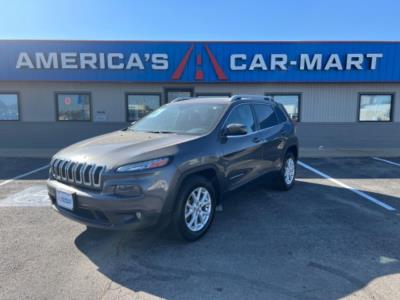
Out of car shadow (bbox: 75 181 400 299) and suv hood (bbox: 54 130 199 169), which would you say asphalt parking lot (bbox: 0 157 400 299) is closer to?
car shadow (bbox: 75 181 400 299)

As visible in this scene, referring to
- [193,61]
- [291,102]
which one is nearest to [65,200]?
[193,61]

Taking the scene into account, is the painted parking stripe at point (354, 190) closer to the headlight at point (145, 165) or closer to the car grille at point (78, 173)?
the headlight at point (145, 165)

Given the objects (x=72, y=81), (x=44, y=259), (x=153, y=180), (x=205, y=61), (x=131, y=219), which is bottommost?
(x=44, y=259)

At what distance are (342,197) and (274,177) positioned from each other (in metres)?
1.44

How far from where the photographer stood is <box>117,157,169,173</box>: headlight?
10.5 ft

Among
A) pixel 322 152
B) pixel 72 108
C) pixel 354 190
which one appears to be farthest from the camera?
pixel 72 108

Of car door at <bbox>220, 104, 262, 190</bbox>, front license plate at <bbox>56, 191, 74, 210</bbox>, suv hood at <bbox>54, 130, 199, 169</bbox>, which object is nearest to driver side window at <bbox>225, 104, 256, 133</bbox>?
Answer: car door at <bbox>220, 104, 262, 190</bbox>

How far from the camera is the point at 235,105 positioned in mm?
4680

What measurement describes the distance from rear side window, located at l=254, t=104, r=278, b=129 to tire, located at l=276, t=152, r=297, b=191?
34.7 inches

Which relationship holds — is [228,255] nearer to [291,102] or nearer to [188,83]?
[188,83]

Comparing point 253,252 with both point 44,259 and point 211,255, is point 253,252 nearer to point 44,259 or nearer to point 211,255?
point 211,255

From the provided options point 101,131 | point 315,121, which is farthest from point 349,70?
point 101,131

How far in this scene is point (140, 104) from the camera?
12203 mm

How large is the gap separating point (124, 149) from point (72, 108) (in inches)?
393
